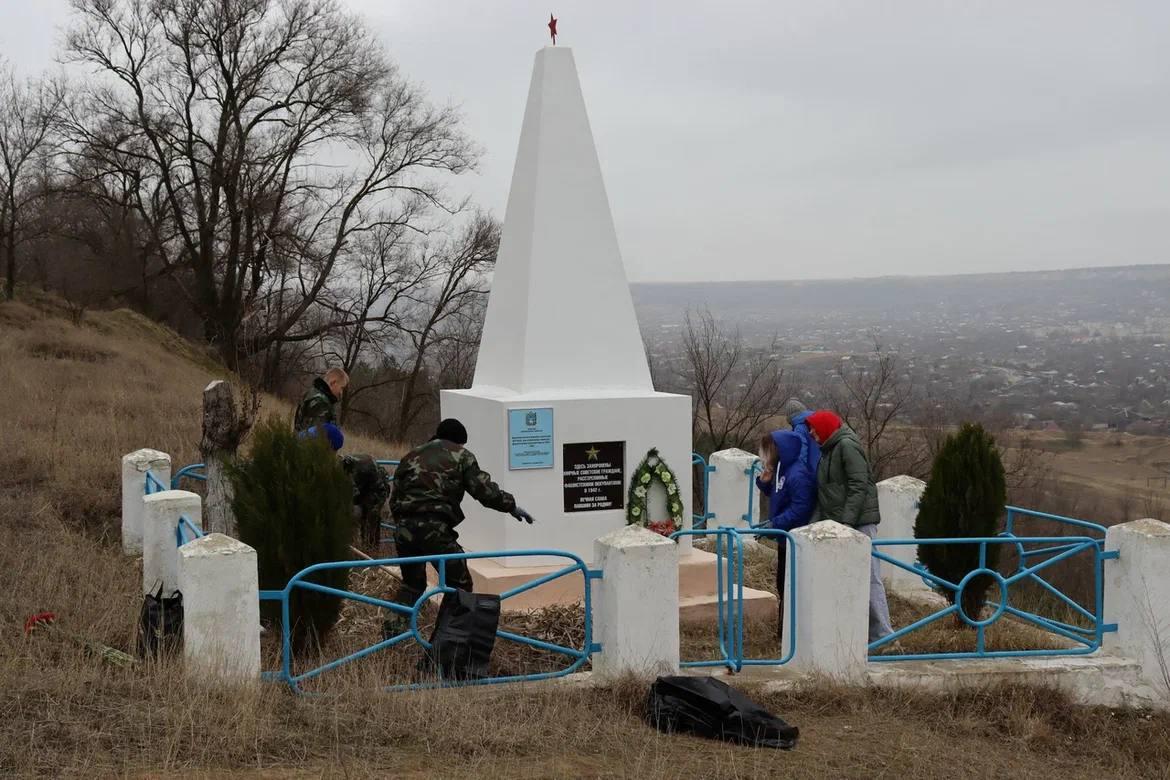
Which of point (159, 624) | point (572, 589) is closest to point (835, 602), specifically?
point (572, 589)

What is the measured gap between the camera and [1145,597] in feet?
23.4

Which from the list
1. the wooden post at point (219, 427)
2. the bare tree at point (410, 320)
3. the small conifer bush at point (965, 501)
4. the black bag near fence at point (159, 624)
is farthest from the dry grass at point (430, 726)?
the bare tree at point (410, 320)

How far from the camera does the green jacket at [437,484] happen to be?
270 inches

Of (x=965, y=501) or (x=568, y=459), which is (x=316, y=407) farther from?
(x=965, y=501)

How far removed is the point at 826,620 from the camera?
6395mm

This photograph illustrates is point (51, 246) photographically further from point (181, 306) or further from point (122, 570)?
point (122, 570)

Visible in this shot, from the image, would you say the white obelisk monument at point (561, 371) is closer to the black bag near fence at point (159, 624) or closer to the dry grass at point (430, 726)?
the dry grass at point (430, 726)

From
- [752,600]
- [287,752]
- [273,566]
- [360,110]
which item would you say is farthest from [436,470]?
[360,110]

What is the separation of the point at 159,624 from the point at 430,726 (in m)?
2.23

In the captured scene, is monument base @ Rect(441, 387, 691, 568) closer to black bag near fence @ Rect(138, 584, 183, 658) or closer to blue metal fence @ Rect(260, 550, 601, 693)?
blue metal fence @ Rect(260, 550, 601, 693)

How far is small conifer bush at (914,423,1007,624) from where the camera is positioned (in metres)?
8.40

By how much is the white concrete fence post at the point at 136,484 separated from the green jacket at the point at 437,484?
3.64m

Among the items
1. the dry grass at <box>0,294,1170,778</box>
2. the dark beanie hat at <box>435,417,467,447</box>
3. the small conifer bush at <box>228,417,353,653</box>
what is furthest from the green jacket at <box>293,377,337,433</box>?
the small conifer bush at <box>228,417,353,653</box>

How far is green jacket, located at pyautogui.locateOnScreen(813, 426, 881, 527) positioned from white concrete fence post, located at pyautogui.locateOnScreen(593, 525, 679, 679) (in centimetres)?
168
